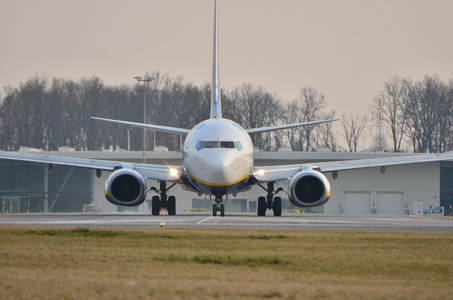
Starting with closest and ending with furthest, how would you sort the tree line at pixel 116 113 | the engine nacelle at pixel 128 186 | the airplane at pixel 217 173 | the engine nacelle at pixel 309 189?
the airplane at pixel 217 173, the engine nacelle at pixel 128 186, the engine nacelle at pixel 309 189, the tree line at pixel 116 113

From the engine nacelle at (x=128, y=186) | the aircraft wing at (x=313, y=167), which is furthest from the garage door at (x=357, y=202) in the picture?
the engine nacelle at (x=128, y=186)

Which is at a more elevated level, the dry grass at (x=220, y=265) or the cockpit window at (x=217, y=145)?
the cockpit window at (x=217, y=145)

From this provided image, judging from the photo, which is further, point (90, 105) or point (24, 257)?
point (90, 105)

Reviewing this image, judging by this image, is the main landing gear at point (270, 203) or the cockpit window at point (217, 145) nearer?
the cockpit window at point (217, 145)

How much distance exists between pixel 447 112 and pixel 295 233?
9021cm

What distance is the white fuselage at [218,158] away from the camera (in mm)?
34825

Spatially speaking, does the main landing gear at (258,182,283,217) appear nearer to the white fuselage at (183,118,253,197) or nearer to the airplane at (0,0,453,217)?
the airplane at (0,0,453,217)

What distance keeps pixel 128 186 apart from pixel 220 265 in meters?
23.6

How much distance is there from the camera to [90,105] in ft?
390

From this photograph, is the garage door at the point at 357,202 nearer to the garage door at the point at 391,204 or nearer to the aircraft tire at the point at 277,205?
the garage door at the point at 391,204

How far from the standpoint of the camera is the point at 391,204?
70.1 m

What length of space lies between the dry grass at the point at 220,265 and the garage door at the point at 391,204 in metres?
48.8

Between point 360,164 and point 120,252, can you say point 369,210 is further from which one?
point 120,252

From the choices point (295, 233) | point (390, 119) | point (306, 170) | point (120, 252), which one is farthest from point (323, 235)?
point (390, 119)
